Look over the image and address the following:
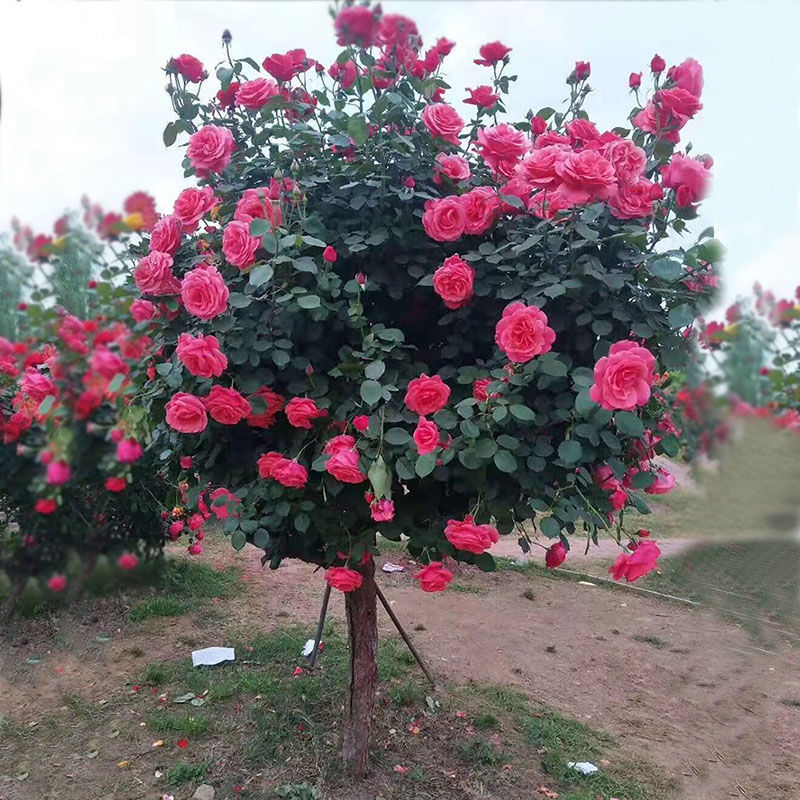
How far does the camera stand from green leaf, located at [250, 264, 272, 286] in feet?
5.24

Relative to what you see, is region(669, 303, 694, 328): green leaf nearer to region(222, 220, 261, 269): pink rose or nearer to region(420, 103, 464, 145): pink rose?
region(420, 103, 464, 145): pink rose

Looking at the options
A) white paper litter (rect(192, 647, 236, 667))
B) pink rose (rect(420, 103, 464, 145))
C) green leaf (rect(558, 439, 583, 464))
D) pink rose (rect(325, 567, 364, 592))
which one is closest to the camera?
green leaf (rect(558, 439, 583, 464))

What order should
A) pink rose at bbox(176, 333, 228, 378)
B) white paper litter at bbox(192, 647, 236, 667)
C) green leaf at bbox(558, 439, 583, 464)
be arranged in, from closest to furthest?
1. pink rose at bbox(176, 333, 228, 378)
2. green leaf at bbox(558, 439, 583, 464)
3. white paper litter at bbox(192, 647, 236, 667)

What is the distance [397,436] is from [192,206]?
2.45 feet

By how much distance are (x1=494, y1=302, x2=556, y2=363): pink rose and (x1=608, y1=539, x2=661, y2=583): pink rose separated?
55 cm

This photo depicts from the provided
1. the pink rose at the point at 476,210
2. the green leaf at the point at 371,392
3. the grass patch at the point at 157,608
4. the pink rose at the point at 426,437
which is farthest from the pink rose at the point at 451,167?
the grass patch at the point at 157,608

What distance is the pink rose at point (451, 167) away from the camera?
1.87 metres

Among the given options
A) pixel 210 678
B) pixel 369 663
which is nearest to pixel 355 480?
pixel 369 663

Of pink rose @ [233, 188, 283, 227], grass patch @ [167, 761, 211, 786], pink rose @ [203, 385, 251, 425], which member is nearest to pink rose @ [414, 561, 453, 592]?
pink rose @ [203, 385, 251, 425]

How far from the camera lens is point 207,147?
1.76 metres

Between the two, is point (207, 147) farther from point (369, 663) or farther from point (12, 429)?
point (369, 663)

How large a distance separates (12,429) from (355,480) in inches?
31.3

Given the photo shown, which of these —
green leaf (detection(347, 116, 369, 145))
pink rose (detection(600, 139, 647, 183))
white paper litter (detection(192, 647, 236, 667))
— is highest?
green leaf (detection(347, 116, 369, 145))

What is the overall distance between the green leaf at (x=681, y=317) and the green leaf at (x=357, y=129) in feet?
2.85
